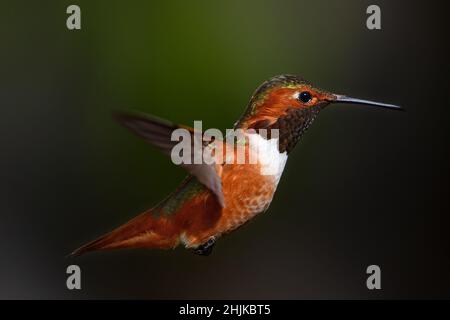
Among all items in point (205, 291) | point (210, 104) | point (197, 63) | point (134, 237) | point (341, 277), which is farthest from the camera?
point (341, 277)

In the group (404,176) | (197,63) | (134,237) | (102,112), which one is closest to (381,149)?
(404,176)

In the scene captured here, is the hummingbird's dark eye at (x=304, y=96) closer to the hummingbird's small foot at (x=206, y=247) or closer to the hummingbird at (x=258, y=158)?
the hummingbird at (x=258, y=158)

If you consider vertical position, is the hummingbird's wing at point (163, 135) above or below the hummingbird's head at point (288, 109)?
below

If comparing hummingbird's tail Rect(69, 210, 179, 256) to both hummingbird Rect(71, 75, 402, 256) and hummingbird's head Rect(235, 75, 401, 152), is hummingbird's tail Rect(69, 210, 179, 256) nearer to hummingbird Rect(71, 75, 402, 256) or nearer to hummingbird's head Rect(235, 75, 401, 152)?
hummingbird Rect(71, 75, 402, 256)

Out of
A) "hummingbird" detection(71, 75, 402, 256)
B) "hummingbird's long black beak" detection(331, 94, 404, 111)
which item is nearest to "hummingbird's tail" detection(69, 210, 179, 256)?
"hummingbird" detection(71, 75, 402, 256)

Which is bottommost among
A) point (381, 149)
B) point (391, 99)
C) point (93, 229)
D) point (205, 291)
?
point (205, 291)

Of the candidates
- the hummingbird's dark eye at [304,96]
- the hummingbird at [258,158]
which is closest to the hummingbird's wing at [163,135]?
the hummingbird at [258,158]

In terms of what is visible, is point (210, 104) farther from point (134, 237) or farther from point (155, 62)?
point (134, 237)
